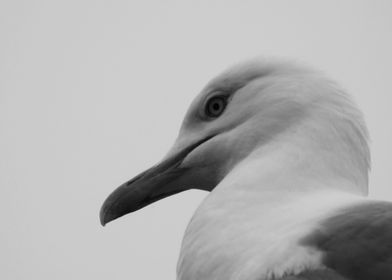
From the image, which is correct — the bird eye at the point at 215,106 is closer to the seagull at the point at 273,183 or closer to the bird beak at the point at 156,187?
the seagull at the point at 273,183

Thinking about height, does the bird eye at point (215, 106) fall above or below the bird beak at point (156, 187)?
above

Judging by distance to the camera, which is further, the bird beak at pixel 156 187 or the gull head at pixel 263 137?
the bird beak at pixel 156 187

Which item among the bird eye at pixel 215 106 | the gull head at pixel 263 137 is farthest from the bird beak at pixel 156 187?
the bird eye at pixel 215 106

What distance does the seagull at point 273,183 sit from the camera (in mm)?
3033

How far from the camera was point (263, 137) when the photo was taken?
4.24 m

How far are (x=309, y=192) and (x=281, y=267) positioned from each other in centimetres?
74

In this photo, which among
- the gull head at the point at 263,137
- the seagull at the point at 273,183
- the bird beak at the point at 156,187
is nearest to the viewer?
the seagull at the point at 273,183

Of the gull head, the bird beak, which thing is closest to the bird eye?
the gull head

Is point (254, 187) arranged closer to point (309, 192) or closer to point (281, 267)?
point (309, 192)

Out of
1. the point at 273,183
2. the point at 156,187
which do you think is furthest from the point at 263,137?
the point at 156,187

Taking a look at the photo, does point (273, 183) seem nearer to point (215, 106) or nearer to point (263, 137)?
point (263, 137)

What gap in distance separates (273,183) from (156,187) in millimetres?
1081

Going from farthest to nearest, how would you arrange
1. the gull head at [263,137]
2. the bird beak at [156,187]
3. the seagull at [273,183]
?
the bird beak at [156,187] < the gull head at [263,137] < the seagull at [273,183]

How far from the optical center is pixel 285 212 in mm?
3453
